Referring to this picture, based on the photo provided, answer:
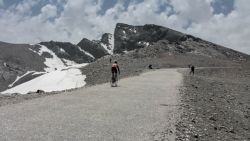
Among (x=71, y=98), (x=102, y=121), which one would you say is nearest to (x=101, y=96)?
(x=71, y=98)

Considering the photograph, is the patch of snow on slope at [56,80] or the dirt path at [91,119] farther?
the patch of snow on slope at [56,80]

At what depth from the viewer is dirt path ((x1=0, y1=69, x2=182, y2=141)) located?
14.8 m

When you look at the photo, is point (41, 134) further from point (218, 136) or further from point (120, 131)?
point (218, 136)

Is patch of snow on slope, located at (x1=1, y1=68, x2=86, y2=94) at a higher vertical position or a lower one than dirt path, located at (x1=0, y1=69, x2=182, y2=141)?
higher

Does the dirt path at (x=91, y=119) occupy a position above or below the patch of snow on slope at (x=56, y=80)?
below

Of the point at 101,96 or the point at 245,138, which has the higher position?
the point at 101,96

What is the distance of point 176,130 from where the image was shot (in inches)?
628

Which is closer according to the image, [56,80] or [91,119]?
[91,119]

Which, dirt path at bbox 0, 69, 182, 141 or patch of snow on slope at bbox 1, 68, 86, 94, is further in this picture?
patch of snow on slope at bbox 1, 68, 86, 94

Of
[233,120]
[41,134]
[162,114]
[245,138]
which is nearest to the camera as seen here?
[41,134]

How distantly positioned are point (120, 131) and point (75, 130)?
1.64 meters

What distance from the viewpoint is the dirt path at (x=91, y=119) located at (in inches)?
581

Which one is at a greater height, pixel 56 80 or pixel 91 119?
pixel 56 80

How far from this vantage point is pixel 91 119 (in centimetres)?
1769
